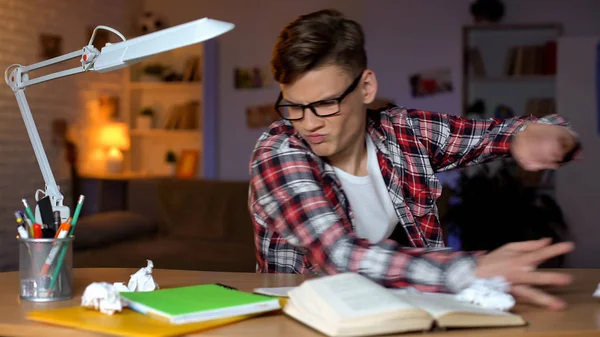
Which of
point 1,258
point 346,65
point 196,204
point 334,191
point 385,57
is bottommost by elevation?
point 1,258

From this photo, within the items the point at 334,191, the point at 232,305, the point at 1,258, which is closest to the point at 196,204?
the point at 1,258

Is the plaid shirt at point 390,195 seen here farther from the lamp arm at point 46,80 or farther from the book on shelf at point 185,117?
the book on shelf at point 185,117

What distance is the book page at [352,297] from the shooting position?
1177 millimetres

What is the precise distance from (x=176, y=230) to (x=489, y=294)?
3689mm

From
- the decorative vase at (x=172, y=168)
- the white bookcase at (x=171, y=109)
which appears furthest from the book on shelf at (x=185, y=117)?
the decorative vase at (x=172, y=168)

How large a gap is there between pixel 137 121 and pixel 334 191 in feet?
17.2

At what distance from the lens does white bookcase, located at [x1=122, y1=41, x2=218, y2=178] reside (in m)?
6.61

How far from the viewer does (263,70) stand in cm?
669

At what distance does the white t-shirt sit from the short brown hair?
0.91ft

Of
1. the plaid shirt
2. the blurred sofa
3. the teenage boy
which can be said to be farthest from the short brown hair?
the blurred sofa

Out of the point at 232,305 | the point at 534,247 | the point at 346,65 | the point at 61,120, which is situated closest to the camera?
the point at 232,305

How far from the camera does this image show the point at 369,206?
192cm

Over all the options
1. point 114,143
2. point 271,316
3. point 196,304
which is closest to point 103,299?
point 196,304

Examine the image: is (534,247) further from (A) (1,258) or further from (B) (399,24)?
(B) (399,24)
